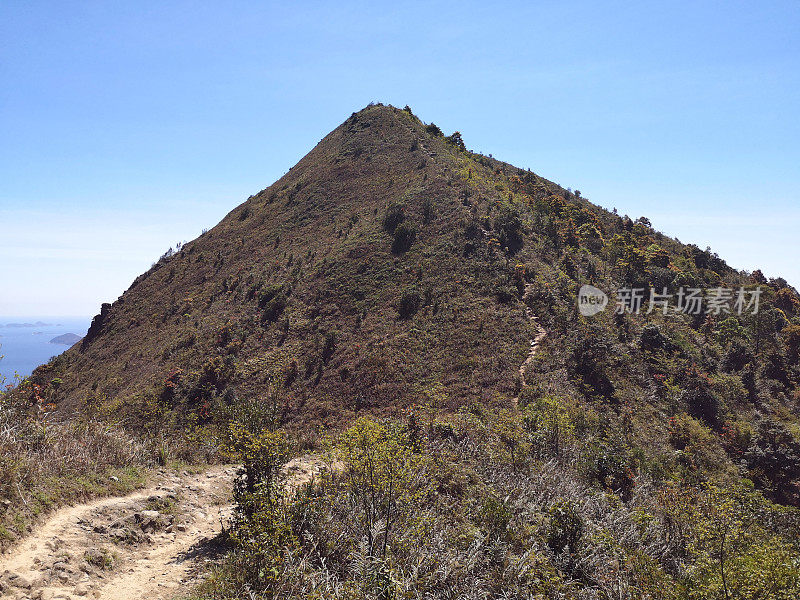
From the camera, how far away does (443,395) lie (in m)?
19.5

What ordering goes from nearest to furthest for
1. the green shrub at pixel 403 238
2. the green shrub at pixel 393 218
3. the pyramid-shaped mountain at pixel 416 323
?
the pyramid-shaped mountain at pixel 416 323 → the green shrub at pixel 403 238 → the green shrub at pixel 393 218

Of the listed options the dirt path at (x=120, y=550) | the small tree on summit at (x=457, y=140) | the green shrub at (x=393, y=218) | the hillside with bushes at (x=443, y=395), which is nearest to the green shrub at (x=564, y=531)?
the hillside with bushes at (x=443, y=395)

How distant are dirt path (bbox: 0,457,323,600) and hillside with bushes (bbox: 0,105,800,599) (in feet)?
2.68

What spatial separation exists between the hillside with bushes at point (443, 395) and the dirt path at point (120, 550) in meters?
0.82

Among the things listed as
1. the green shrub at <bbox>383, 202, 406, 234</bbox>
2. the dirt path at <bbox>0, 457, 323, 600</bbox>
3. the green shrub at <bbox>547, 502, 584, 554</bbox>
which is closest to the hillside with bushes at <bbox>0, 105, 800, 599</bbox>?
the green shrub at <bbox>547, 502, 584, 554</bbox>

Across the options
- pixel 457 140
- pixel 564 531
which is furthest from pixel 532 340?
pixel 457 140

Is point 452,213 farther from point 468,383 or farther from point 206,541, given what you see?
point 206,541

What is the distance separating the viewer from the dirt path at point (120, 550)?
5.90m

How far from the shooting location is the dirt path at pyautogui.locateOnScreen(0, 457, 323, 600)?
590 cm

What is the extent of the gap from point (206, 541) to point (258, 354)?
2003 cm

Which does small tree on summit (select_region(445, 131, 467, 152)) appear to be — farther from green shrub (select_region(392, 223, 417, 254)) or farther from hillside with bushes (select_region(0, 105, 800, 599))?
green shrub (select_region(392, 223, 417, 254))

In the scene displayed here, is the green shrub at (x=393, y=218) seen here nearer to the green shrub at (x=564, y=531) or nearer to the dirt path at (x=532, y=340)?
the dirt path at (x=532, y=340)

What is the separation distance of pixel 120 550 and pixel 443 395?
1453 cm

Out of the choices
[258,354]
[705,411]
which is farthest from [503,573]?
[258,354]
